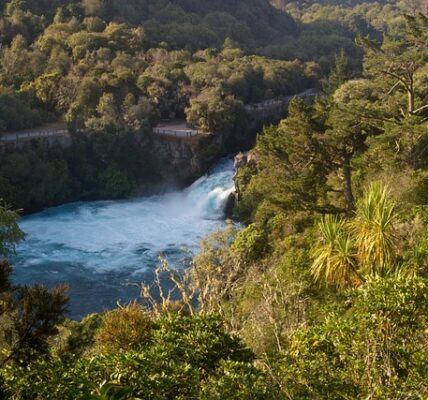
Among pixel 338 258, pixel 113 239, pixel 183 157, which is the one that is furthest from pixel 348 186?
pixel 183 157

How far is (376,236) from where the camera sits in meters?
11.9

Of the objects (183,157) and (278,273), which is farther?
(183,157)

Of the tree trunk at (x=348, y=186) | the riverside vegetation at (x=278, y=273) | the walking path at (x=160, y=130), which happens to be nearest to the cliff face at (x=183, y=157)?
the walking path at (x=160, y=130)

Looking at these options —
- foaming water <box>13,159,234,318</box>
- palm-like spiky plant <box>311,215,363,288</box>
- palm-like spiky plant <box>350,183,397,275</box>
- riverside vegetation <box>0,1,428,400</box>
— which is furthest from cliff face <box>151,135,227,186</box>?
palm-like spiky plant <box>350,183,397,275</box>

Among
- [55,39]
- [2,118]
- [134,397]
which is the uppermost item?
[55,39]

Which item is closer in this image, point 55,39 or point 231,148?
point 231,148

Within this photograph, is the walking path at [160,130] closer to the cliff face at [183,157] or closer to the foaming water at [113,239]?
the cliff face at [183,157]

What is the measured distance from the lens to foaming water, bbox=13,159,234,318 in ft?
86.6

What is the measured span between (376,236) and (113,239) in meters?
22.3

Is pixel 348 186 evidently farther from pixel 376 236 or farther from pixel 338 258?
pixel 376 236

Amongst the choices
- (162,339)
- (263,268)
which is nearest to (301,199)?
(263,268)

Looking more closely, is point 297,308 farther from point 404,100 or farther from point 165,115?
point 165,115

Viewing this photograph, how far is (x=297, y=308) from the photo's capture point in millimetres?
14148

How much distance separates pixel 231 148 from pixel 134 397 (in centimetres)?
4103
